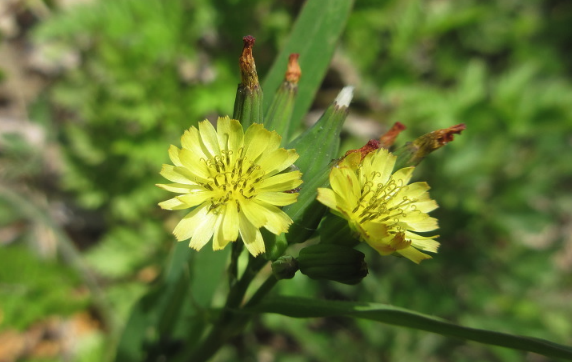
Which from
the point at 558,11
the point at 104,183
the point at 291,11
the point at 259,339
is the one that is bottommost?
the point at 259,339

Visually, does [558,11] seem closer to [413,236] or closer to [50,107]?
[413,236]

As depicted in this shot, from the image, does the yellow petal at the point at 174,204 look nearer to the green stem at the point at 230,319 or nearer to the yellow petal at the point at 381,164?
the green stem at the point at 230,319

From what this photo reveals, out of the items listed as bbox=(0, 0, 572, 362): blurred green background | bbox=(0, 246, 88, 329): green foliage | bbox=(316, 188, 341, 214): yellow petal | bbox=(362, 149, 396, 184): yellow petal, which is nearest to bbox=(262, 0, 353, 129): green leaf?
bbox=(362, 149, 396, 184): yellow petal

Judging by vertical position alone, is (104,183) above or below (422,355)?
above

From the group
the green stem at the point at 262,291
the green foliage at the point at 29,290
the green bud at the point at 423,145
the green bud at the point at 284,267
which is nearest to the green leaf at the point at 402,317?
the green stem at the point at 262,291

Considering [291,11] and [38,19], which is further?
[38,19]

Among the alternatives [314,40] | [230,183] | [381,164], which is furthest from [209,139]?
[314,40]

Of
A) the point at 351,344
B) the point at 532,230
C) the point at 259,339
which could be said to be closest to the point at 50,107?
the point at 259,339

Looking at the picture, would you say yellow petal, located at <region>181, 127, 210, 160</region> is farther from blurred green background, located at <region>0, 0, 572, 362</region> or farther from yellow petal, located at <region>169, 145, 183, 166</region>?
blurred green background, located at <region>0, 0, 572, 362</region>
